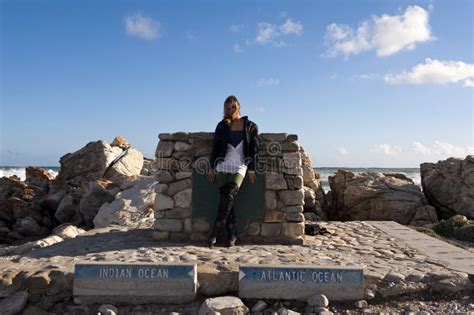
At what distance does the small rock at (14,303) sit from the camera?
4.51 m

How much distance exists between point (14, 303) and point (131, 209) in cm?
535

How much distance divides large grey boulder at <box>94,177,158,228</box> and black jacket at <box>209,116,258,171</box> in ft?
11.0

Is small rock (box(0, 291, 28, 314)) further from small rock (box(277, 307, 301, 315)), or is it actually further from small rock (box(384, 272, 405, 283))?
small rock (box(384, 272, 405, 283))

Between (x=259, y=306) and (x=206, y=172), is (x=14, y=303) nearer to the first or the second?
(x=259, y=306)

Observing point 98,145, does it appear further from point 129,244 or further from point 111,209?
point 129,244

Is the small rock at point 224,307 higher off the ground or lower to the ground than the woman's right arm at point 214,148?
lower

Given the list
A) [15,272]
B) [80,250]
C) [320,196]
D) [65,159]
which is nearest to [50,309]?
[15,272]

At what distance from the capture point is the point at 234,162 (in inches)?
250

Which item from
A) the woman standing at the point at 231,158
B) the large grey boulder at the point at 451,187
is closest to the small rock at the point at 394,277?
the woman standing at the point at 231,158

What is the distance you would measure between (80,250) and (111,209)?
4023 mm

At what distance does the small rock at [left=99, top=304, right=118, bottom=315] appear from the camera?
173 inches

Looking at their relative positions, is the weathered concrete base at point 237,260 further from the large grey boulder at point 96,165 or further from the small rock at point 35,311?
the large grey boulder at point 96,165

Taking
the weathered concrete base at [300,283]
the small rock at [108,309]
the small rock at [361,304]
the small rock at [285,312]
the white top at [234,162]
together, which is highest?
the white top at [234,162]

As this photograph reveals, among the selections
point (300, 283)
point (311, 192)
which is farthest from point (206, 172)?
point (311, 192)
